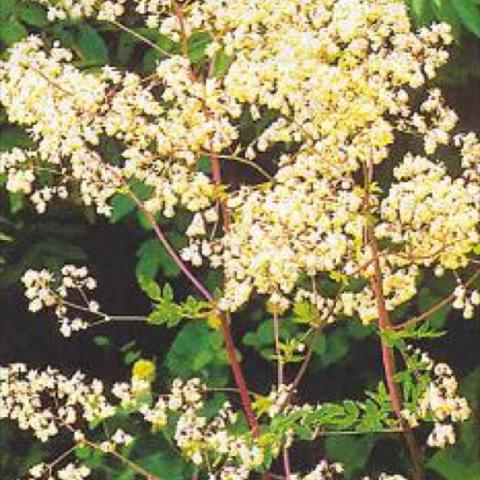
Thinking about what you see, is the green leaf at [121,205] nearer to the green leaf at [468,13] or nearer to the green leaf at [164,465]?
the green leaf at [164,465]

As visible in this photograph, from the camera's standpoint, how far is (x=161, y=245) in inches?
174

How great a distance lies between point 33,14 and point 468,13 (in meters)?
1.30

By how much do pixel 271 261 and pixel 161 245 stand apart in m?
1.53

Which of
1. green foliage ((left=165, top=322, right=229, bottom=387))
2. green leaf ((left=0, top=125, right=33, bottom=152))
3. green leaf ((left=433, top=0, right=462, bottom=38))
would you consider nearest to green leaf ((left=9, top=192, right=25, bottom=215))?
green leaf ((left=0, top=125, right=33, bottom=152))

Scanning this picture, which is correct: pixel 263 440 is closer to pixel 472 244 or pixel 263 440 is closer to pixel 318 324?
pixel 318 324

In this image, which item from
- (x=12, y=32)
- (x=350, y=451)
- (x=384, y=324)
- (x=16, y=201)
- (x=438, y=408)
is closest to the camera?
(x=438, y=408)

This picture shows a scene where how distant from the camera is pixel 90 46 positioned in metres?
4.29

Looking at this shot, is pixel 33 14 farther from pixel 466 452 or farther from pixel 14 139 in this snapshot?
pixel 466 452

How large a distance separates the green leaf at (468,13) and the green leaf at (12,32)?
4.15 ft

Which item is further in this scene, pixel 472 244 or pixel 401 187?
pixel 472 244

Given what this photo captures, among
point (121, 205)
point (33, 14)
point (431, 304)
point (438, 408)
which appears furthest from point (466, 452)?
point (33, 14)

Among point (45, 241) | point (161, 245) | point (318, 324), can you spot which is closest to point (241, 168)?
point (161, 245)

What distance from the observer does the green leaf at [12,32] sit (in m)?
4.11

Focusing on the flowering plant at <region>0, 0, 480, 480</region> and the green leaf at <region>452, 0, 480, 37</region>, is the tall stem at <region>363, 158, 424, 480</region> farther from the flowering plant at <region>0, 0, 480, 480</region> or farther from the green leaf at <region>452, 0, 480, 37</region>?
the green leaf at <region>452, 0, 480, 37</region>
